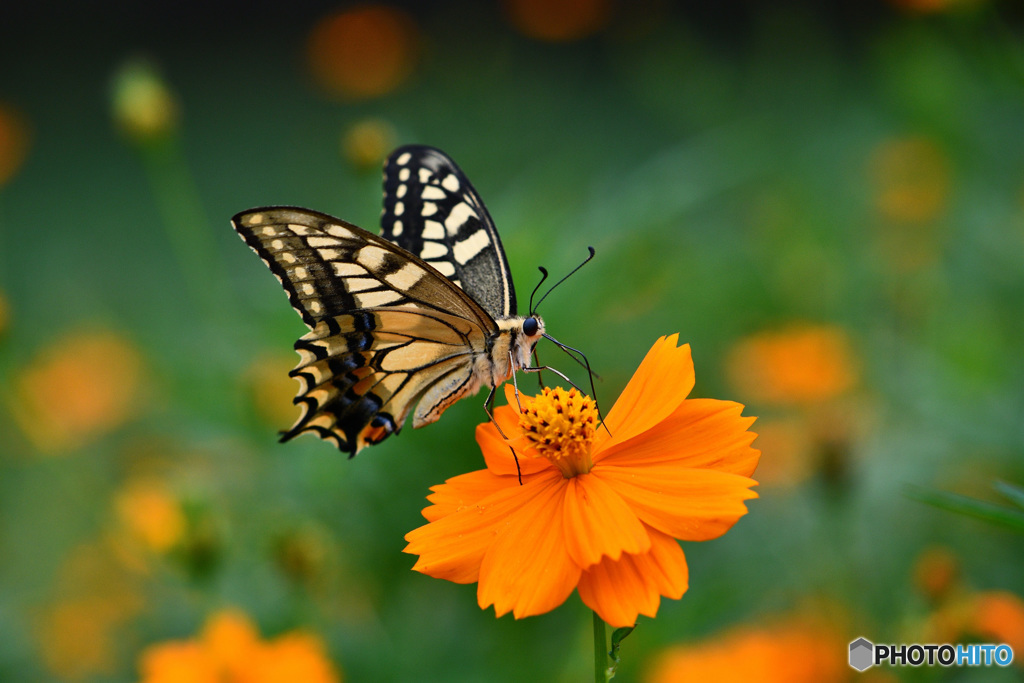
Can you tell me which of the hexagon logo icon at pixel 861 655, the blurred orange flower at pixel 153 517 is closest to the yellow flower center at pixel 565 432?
the hexagon logo icon at pixel 861 655

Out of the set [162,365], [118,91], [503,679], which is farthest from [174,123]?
[503,679]

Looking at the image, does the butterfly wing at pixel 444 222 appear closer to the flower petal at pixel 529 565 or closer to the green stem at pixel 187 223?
the flower petal at pixel 529 565

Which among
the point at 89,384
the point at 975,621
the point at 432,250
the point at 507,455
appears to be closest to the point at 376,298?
the point at 432,250

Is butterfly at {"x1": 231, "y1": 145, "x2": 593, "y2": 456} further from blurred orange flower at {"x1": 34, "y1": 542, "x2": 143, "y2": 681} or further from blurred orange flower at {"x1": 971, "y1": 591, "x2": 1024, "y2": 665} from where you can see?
blurred orange flower at {"x1": 34, "y1": 542, "x2": 143, "y2": 681}

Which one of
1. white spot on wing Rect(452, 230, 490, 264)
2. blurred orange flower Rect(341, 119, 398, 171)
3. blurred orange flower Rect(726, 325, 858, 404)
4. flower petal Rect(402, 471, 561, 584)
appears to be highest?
blurred orange flower Rect(341, 119, 398, 171)

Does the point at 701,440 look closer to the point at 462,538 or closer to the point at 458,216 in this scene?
the point at 462,538

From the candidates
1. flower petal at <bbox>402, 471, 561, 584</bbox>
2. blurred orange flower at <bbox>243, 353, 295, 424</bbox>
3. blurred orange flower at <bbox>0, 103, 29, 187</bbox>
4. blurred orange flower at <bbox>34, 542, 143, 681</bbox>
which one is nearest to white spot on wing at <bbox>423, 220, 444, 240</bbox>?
blurred orange flower at <bbox>243, 353, 295, 424</bbox>
